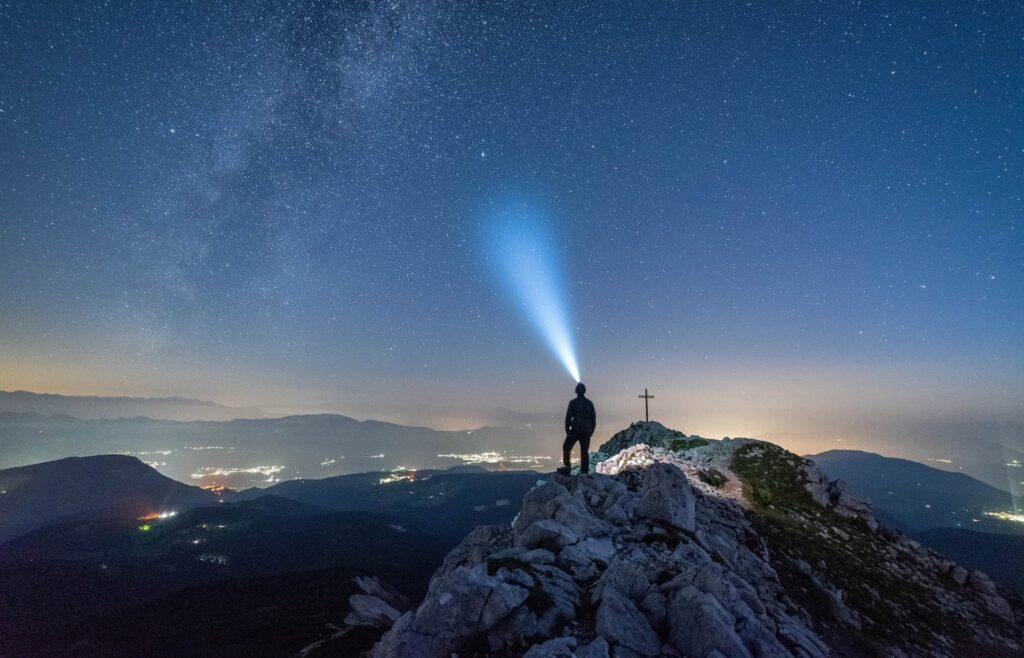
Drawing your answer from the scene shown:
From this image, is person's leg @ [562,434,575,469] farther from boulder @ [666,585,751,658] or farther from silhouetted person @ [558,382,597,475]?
boulder @ [666,585,751,658]

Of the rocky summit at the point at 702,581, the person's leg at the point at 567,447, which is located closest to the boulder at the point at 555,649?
the rocky summit at the point at 702,581

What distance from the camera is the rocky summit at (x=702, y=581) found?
10836 mm

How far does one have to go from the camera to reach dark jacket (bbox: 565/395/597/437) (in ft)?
75.0

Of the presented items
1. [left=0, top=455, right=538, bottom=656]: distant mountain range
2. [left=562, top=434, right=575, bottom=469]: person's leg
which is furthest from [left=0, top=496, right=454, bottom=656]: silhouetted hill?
[left=562, top=434, right=575, bottom=469]: person's leg

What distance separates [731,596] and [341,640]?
289 feet

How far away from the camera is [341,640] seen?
7488 cm

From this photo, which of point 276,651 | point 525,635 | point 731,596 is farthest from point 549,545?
point 276,651

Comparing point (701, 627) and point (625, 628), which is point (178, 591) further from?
point (701, 627)

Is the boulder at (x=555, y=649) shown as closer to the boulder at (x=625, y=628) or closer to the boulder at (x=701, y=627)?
the boulder at (x=625, y=628)

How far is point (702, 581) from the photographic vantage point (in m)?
12.0

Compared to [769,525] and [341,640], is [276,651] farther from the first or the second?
[769,525]

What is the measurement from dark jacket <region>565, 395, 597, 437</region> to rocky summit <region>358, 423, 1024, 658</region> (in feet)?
8.15

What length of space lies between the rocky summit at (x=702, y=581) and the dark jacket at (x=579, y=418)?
2484 millimetres

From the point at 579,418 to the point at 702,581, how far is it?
37.1ft
